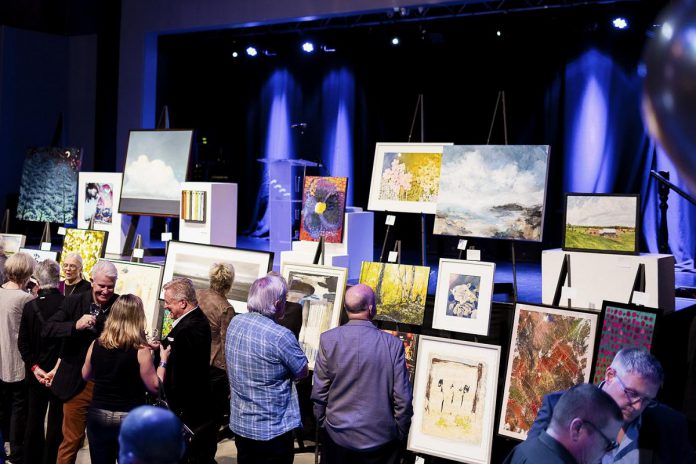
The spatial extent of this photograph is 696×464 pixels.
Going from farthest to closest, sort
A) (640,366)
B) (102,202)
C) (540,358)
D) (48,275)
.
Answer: (102,202), (48,275), (540,358), (640,366)

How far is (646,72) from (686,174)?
0.44ft

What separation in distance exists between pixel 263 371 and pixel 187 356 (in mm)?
487

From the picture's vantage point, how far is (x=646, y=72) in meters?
0.95

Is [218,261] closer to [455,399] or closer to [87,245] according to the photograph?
[87,245]

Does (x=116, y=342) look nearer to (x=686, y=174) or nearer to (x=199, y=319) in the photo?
(x=199, y=319)

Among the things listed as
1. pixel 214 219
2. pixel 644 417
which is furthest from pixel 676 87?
pixel 214 219

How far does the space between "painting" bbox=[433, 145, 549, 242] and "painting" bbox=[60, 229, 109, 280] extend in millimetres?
3007

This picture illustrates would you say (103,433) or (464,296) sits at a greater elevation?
(464,296)

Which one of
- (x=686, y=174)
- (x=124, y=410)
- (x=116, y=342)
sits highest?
(x=686, y=174)

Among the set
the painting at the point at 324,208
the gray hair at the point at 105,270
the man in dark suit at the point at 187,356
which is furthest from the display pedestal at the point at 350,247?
the man in dark suit at the point at 187,356

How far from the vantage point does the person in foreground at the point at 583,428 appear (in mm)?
2049

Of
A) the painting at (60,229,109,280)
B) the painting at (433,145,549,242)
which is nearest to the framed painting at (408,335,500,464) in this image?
the painting at (433,145,549,242)

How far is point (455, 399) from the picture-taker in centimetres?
470

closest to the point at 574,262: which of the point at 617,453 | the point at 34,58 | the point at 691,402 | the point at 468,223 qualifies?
the point at 468,223
